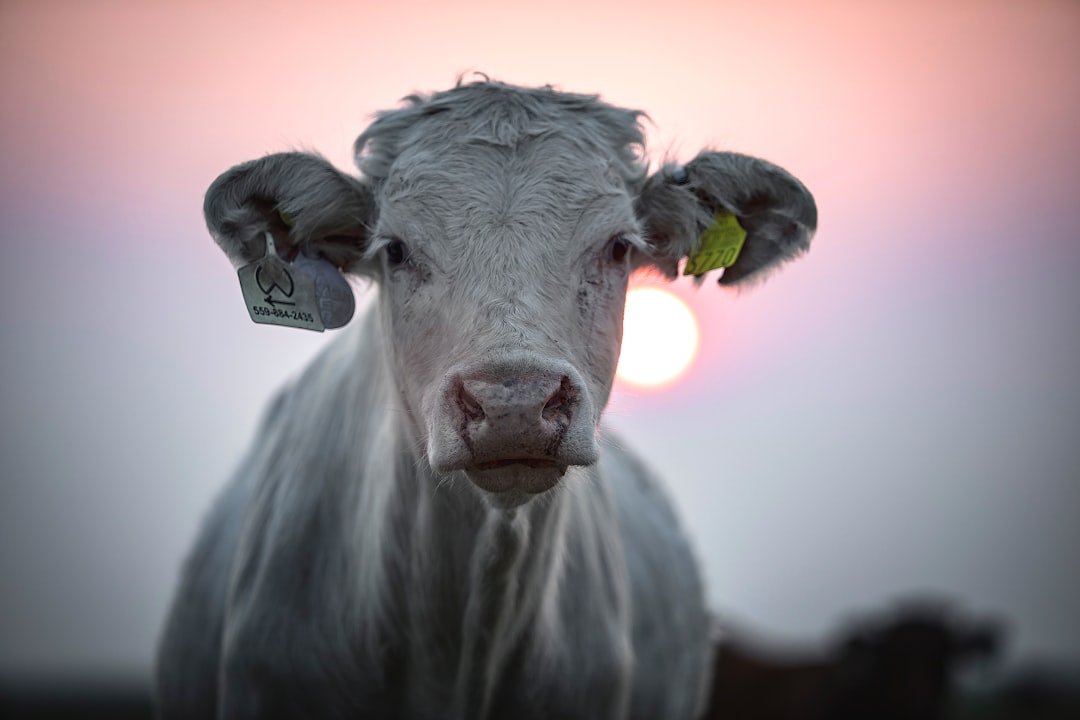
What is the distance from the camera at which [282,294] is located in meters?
3.55

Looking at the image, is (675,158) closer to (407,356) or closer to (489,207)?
(489,207)

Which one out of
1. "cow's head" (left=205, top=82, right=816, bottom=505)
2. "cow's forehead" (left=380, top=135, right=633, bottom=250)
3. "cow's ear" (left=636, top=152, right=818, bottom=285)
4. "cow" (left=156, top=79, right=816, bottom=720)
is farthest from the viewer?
"cow's ear" (left=636, top=152, right=818, bottom=285)

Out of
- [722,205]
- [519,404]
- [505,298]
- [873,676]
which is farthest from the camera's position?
[873,676]

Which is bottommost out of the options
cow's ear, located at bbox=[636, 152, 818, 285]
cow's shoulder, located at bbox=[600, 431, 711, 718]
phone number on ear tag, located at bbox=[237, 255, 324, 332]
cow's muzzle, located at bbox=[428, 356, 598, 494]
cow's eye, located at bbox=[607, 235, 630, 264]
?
cow's shoulder, located at bbox=[600, 431, 711, 718]

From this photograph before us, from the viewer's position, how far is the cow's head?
9.01ft

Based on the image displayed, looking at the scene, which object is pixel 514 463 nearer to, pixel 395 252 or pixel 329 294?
pixel 395 252

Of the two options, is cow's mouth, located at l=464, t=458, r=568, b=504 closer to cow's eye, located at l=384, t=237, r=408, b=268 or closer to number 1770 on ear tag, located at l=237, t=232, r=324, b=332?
cow's eye, located at l=384, t=237, r=408, b=268

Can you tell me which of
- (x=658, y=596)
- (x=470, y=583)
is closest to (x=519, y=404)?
(x=470, y=583)

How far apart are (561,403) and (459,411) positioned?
10.3 inches

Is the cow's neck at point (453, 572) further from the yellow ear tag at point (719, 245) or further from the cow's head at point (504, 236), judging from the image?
the yellow ear tag at point (719, 245)

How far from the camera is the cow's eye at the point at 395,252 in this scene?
3282 millimetres

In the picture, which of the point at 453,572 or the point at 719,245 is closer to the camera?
the point at 453,572

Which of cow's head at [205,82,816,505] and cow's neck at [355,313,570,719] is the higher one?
cow's head at [205,82,816,505]

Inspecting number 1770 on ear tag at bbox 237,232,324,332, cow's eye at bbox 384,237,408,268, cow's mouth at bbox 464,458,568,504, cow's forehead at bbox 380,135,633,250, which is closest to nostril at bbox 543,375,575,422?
cow's mouth at bbox 464,458,568,504
